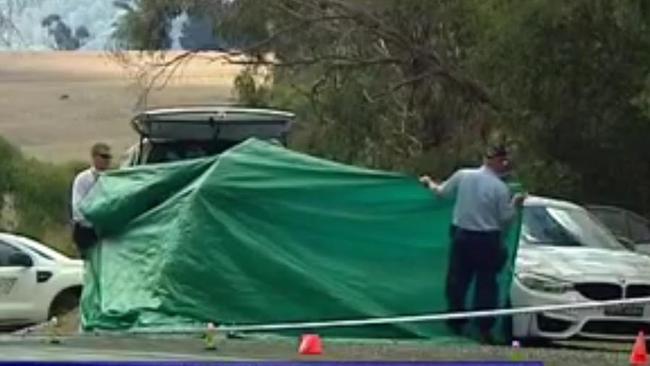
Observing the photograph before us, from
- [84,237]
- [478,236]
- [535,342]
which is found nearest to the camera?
[478,236]

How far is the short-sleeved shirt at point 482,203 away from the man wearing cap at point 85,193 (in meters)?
3.35

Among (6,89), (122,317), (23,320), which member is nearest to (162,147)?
(23,320)

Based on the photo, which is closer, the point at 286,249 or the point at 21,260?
the point at 286,249

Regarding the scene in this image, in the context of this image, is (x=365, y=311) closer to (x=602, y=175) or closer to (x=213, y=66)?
(x=602, y=175)

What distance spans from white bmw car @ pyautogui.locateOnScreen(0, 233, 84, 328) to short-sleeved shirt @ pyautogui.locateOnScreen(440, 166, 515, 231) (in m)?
9.64

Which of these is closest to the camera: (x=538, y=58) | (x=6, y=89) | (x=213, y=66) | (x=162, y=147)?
(x=162, y=147)

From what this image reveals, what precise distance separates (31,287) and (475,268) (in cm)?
1029

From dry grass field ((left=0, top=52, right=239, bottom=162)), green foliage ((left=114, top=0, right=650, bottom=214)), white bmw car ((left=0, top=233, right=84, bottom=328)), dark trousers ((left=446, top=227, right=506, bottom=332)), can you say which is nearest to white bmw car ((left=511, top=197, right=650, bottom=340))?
dark trousers ((left=446, top=227, right=506, bottom=332))

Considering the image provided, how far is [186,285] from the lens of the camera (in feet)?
42.4

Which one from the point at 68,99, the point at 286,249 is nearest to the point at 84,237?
the point at 286,249

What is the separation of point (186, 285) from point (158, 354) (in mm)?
8268

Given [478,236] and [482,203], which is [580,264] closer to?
[478,236]

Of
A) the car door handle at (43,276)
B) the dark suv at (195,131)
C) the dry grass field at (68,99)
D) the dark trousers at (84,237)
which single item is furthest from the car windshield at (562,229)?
the dry grass field at (68,99)

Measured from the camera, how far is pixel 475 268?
12.9 meters
